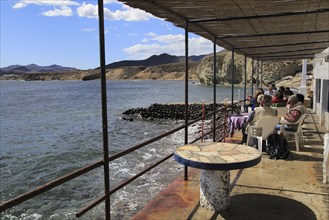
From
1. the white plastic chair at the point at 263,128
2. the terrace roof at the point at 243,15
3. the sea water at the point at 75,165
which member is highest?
the terrace roof at the point at 243,15

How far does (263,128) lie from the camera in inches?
276

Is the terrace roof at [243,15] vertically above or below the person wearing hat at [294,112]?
above

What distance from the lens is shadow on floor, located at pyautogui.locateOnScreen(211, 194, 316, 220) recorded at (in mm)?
4133

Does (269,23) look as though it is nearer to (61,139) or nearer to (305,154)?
(305,154)

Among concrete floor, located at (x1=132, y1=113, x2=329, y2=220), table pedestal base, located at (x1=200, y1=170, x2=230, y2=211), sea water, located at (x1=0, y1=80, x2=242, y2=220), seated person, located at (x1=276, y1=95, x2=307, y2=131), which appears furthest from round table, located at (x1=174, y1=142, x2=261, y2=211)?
sea water, located at (x1=0, y1=80, x2=242, y2=220)

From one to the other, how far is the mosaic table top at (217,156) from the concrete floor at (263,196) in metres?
0.73

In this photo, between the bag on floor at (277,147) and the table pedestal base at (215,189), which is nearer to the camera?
the table pedestal base at (215,189)

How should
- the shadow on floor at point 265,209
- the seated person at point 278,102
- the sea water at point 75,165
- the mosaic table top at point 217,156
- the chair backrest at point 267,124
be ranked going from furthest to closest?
the sea water at point 75,165, the seated person at point 278,102, the chair backrest at point 267,124, the shadow on floor at point 265,209, the mosaic table top at point 217,156

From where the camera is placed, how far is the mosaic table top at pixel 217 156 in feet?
12.6

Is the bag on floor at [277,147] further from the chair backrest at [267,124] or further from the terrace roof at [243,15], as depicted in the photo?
the terrace roof at [243,15]

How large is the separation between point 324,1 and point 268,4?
2.30 ft

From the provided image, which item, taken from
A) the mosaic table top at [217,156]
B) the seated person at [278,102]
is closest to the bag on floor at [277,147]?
the seated person at [278,102]

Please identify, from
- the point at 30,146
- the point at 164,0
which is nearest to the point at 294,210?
the point at 164,0

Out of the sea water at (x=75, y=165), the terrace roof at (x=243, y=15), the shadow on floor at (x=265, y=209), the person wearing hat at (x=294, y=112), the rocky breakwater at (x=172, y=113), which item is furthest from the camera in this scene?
the rocky breakwater at (x=172, y=113)
